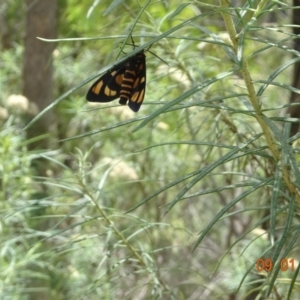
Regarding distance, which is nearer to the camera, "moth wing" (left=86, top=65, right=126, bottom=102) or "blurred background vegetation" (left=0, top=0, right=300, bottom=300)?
"moth wing" (left=86, top=65, right=126, bottom=102)

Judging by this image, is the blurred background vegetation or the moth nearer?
the moth

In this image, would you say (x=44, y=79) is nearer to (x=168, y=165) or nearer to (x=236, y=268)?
(x=168, y=165)

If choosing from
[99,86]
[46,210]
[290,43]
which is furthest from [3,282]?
[290,43]

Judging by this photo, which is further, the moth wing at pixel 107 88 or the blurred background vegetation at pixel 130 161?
the blurred background vegetation at pixel 130 161

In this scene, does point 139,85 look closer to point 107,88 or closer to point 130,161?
point 107,88

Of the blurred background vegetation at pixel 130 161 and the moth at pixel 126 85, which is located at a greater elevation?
the moth at pixel 126 85

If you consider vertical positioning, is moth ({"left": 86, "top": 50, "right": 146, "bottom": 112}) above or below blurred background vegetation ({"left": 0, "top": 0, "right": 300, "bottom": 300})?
above

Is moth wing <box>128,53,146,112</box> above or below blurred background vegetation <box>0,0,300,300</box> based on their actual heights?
above
